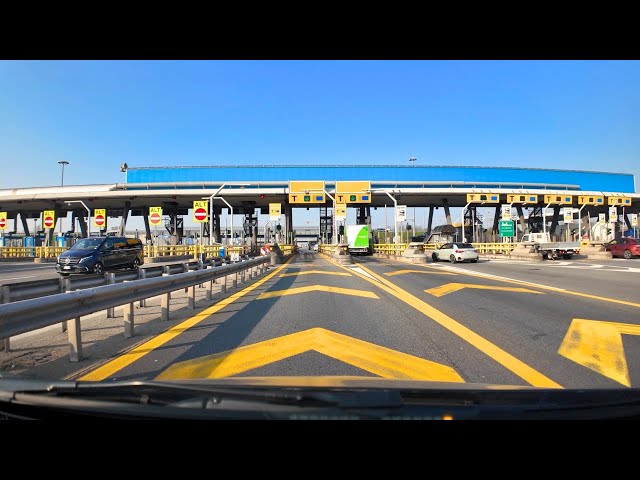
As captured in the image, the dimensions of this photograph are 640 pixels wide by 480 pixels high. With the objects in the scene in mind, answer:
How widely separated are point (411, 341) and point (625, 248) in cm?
3463

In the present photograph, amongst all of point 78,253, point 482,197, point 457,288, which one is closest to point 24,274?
point 78,253

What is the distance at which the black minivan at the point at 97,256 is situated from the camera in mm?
18188

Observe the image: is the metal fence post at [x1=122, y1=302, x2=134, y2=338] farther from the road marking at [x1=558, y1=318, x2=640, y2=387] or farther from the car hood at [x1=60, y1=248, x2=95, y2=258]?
the car hood at [x1=60, y1=248, x2=95, y2=258]

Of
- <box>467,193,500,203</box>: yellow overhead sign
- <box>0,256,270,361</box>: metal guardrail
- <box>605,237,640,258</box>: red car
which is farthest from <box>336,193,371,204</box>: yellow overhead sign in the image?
<box>0,256,270,361</box>: metal guardrail

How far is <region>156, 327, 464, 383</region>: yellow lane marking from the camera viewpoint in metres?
4.89

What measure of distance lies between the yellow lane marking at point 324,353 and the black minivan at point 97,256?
1461cm

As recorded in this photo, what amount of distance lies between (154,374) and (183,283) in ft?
16.1

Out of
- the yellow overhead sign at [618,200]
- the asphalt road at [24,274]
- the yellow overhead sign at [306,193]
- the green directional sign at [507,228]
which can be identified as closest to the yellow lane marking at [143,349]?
the asphalt road at [24,274]

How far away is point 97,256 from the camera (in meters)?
19.0

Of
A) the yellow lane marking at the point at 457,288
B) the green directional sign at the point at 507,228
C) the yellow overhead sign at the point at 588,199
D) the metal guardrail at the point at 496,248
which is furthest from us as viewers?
the yellow overhead sign at the point at 588,199

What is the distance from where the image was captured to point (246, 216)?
65375 millimetres

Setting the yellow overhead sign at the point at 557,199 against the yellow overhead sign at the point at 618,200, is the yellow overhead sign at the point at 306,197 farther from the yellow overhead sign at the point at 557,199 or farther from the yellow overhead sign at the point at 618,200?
the yellow overhead sign at the point at 618,200
